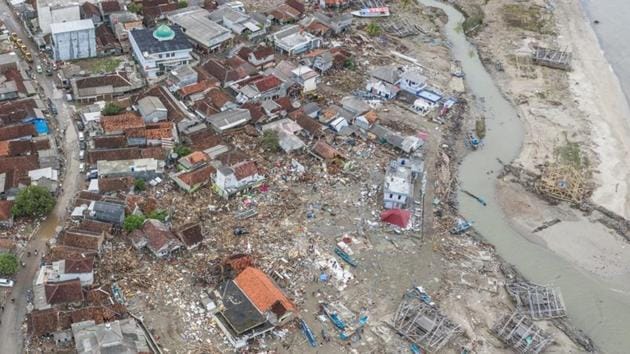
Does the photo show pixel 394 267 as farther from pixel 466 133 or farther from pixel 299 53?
pixel 299 53

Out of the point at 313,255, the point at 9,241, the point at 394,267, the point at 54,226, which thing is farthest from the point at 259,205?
the point at 9,241

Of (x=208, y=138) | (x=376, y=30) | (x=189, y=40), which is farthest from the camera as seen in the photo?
(x=376, y=30)

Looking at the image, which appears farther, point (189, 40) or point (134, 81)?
point (189, 40)

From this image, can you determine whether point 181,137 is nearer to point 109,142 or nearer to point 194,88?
point 109,142

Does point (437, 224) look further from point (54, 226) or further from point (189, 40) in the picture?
point (189, 40)

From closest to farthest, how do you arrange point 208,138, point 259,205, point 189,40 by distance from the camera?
point 259,205 → point 208,138 → point 189,40

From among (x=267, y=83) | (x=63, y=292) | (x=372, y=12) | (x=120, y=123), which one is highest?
(x=372, y=12)

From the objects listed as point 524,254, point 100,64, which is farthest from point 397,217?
point 100,64
